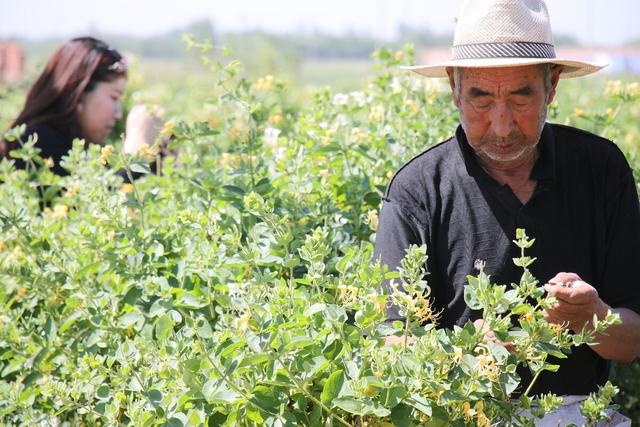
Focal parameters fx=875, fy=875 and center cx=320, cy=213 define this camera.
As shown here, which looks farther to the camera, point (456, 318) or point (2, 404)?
point (2, 404)

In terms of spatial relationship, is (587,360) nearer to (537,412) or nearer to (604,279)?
(604,279)

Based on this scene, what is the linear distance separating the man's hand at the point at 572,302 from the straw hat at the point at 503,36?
1.79ft

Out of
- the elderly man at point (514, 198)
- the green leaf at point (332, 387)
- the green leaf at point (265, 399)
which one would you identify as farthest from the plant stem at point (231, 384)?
the elderly man at point (514, 198)

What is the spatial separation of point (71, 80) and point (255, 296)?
9.97ft

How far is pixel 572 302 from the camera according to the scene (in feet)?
5.96

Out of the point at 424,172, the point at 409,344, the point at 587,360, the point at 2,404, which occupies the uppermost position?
the point at 424,172

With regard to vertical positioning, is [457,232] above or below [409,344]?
above

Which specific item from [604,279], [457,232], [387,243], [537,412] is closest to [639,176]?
[604,279]

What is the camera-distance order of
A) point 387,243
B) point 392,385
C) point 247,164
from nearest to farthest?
point 392,385 → point 387,243 → point 247,164

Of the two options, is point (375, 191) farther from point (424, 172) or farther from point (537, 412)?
point (537, 412)

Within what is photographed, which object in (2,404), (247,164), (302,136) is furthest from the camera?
(302,136)

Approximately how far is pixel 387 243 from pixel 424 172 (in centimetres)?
23

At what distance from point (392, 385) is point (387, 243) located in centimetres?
50

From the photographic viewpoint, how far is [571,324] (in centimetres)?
191
